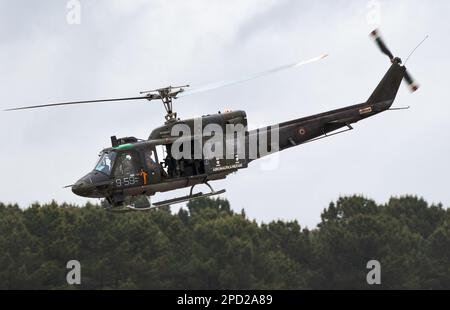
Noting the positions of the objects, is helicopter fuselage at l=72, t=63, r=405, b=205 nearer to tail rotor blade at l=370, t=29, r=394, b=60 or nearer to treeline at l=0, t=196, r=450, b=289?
tail rotor blade at l=370, t=29, r=394, b=60

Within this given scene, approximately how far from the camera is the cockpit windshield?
53438 mm

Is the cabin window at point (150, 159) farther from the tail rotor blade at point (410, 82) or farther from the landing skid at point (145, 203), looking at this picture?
the tail rotor blade at point (410, 82)

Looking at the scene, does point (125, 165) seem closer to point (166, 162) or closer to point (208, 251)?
point (166, 162)

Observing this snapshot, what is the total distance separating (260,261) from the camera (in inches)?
4611

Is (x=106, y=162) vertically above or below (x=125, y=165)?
above

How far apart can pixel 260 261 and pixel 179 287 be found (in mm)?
7945

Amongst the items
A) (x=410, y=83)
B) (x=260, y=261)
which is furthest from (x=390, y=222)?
(x=410, y=83)

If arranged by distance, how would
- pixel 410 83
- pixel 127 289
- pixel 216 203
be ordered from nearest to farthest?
pixel 410 83, pixel 127 289, pixel 216 203

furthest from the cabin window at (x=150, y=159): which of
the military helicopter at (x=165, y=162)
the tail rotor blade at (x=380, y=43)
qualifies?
the tail rotor blade at (x=380, y=43)

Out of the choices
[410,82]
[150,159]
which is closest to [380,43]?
[410,82]

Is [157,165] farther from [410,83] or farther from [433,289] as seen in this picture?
[433,289]

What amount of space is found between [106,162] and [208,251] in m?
64.8

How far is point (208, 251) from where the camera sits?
118 metres

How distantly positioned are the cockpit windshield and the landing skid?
1.35m
